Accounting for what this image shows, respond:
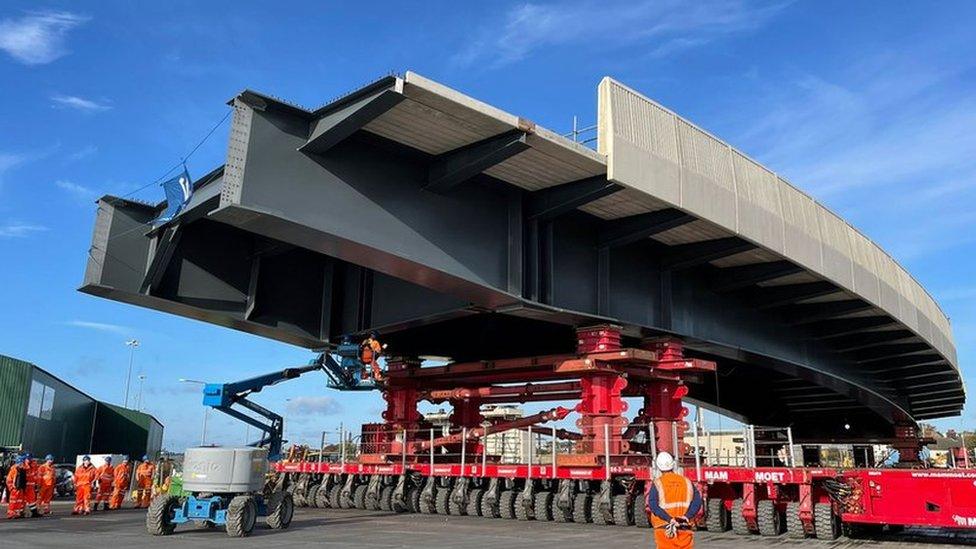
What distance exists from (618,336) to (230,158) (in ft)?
34.0

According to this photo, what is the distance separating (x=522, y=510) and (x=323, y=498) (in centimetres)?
830

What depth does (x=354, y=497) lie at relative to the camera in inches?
912

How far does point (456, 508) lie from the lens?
20297 millimetres

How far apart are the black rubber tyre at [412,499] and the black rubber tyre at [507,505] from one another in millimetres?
3159

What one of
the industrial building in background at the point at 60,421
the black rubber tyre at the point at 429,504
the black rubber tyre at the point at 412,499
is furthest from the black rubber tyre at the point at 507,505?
the industrial building in background at the point at 60,421

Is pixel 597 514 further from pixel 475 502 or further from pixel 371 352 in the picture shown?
pixel 371 352

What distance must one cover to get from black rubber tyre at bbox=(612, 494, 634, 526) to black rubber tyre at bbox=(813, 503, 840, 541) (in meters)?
3.88

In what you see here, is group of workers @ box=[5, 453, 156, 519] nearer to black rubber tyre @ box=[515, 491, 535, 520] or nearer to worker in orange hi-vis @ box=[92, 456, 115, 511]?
worker in orange hi-vis @ box=[92, 456, 115, 511]

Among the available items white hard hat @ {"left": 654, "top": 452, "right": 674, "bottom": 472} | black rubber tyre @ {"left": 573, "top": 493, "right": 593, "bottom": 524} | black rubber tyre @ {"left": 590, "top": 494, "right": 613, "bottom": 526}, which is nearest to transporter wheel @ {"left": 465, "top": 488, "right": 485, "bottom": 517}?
black rubber tyre @ {"left": 573, "top": 493, "right": 593, "bottom": 524}

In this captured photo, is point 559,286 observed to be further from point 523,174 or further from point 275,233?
point 275,233

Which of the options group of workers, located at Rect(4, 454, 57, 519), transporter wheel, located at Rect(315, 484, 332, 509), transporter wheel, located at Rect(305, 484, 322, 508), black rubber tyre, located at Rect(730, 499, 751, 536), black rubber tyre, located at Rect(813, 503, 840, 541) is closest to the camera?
black rubber tyre, located at Rect(813, 503, 840, 541)

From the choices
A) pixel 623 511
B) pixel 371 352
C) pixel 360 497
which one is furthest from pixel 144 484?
pixel 623 511

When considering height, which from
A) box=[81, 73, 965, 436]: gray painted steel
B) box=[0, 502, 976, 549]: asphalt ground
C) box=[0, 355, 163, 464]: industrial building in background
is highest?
box=[81, 73, 965, 436]: gray painted steel

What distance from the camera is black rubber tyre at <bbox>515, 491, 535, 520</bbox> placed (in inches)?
729
